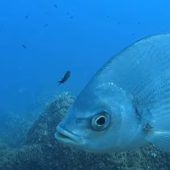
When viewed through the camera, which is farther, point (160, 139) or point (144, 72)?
point (144, 72)

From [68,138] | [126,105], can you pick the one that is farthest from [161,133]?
[68,138]

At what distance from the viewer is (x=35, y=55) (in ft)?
390

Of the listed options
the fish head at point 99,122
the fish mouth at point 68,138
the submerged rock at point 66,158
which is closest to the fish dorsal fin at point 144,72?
the fish head at point 99,122

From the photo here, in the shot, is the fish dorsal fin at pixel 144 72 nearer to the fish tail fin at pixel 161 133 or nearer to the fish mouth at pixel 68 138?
the fish tail fin at pixel 161 133

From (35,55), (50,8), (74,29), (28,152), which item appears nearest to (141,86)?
(28,152)

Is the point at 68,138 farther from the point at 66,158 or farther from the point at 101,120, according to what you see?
the point at 66,158

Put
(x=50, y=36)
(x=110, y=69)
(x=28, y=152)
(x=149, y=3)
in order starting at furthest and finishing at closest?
(x=149, y=3) < (x=50, y=36) < (x=28, y=152) < (x=110, y=69)

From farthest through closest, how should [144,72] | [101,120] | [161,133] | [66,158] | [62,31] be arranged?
[62,31] → [66,158] → [144,72] → [161,133] → [101,120]

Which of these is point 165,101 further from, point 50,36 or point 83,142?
point 50,36

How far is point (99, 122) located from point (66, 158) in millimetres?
2598

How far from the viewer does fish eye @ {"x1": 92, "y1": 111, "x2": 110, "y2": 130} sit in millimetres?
2234

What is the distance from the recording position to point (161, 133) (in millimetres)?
2348

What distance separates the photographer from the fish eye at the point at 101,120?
2.23 metres

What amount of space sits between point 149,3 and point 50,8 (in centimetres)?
6918
